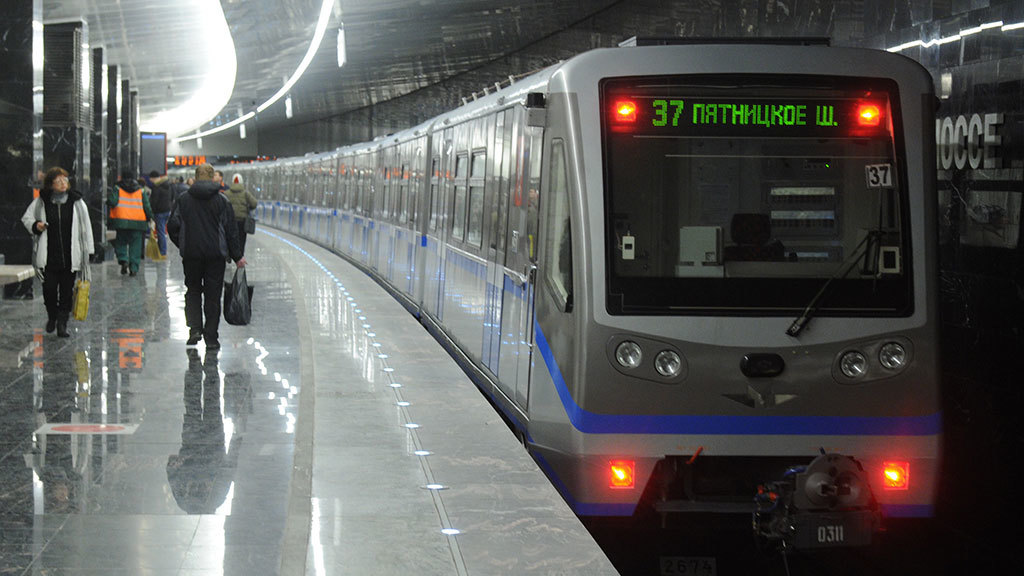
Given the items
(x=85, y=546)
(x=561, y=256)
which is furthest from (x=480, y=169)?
(x=85, y=546)

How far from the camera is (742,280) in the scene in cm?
675

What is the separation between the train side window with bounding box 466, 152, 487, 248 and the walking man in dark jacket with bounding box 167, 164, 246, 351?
2.20m

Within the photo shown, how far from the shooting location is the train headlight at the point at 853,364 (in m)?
6.71

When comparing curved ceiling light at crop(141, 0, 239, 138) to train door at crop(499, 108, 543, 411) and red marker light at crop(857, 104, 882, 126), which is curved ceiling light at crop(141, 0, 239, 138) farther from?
red marker light at crop(857, 104, 882, 126)

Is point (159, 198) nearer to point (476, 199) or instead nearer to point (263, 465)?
point (476, 199)

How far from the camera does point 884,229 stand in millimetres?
6816

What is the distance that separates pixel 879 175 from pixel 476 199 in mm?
5202

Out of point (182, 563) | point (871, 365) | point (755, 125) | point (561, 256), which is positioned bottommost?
point (182, 563)

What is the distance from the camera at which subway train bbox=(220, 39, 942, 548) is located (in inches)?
261

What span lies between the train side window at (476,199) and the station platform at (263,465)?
1152mm

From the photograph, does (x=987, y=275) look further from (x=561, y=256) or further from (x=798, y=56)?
(x=561, y=256)

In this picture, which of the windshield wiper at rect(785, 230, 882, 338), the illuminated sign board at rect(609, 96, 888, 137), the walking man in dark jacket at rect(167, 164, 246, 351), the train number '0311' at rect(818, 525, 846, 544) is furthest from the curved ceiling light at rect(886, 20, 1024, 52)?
the walking man in dark jacket at rect(167, 164, 246, 351)

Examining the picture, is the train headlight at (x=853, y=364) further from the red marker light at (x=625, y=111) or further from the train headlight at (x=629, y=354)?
the red marker light at (x=625, y=111)

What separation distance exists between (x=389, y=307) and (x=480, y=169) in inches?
233
